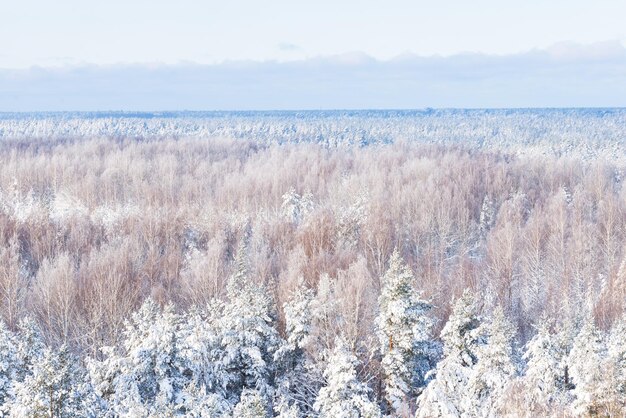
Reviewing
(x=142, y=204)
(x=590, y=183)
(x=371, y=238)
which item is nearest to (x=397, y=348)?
(x=371, y=238)

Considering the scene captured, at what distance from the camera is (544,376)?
54.0 ft

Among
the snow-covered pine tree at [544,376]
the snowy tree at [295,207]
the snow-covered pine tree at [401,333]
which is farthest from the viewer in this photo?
the snowy tree at [295,207]

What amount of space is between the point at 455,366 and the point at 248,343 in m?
6.83

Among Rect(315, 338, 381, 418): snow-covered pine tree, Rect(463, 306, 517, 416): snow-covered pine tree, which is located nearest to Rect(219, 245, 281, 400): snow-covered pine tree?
Rect(315, 338, 381, 418): snow-covered pine tree

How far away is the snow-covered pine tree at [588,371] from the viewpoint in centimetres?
1245

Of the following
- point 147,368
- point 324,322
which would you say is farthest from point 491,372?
point 147,368

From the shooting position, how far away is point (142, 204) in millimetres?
52719

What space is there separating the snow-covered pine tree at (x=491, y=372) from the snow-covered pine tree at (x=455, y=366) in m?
0.37

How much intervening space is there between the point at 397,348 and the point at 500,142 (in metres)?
116

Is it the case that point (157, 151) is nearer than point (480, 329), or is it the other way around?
point (480, 329)

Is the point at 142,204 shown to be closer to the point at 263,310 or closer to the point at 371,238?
the point at 371,238

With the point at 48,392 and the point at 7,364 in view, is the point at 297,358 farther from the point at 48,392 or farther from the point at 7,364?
the point at 48,392

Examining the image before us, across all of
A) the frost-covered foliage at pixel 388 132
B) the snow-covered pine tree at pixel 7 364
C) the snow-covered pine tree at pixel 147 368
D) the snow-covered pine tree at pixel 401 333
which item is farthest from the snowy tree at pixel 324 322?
the frost-covered foliage at pixel 388 132

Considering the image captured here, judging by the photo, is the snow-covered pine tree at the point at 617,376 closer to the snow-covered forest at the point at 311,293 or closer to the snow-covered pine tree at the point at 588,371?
the snow-covered forest at the point at 311,293
